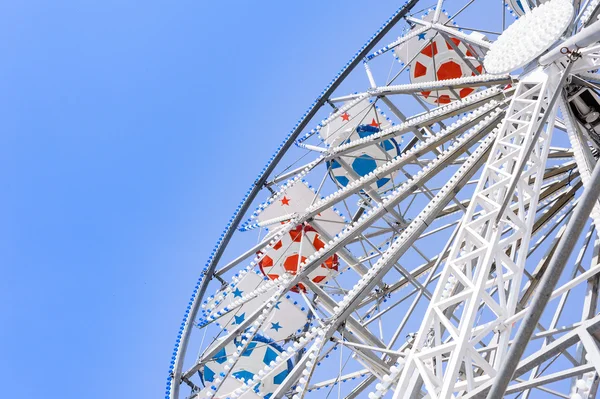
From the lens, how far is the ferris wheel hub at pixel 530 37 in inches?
381

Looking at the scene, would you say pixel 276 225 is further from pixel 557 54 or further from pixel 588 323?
pixel 588 323

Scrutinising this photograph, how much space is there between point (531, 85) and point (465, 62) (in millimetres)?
5278

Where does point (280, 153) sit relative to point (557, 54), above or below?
above

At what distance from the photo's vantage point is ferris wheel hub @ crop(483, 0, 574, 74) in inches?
381

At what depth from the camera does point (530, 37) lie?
10.1 metres

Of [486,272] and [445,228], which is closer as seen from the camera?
[486,272]

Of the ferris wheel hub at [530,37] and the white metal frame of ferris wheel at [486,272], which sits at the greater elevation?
the ferris wheel hub at [530,37]

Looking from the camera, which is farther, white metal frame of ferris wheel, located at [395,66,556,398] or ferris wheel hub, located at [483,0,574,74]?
ferris wheel hub, located at [483,0,574,74]

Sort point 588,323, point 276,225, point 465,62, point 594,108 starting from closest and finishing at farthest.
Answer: point 588,323 < point 594,108 < point 276,225 < point 465,62

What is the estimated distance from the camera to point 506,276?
22.3ft

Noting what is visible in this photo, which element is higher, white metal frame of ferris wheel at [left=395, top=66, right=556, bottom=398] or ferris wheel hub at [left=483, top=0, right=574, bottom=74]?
ferris wheel hub at [left=483, top=0, right=574, bottom=74]

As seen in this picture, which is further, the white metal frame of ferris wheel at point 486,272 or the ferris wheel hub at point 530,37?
the ferris wheel hub at point 530,37

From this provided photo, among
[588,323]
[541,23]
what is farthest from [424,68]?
[588,323]

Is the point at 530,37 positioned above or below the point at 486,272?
above
